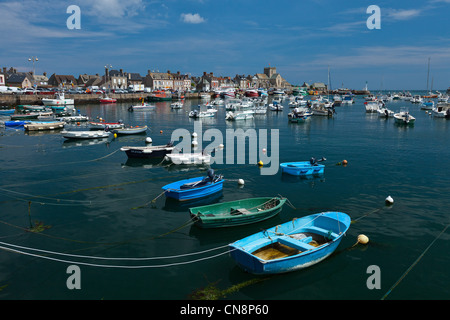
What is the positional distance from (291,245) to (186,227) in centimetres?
661

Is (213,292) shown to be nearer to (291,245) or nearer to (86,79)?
(291,245)

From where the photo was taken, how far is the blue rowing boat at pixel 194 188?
22.6 m

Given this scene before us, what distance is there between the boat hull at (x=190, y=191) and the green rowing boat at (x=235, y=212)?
11.8ft

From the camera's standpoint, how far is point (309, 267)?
1477 cm

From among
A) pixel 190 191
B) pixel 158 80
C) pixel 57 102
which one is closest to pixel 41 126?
pixel 57 102

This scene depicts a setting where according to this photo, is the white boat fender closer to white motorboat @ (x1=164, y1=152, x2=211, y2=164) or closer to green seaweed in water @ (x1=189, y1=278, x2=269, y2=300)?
green seaweed in water @ (x1=189, y1=278, x2=269, y2=300)

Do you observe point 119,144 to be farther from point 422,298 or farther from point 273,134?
point 422,298

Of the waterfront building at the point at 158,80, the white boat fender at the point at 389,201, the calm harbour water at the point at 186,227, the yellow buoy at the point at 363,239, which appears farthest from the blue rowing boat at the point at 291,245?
the waterfront building at the point at 158,80

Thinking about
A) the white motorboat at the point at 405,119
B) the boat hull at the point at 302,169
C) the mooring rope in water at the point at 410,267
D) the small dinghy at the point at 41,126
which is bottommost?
the mooring rope in water at the point at 410,267

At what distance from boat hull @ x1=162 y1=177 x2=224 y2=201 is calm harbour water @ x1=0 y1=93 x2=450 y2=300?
0.68m

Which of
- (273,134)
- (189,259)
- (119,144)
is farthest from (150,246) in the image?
(273,134)

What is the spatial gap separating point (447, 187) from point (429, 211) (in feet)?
Result: 22.7

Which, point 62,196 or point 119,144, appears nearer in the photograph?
point 62,196

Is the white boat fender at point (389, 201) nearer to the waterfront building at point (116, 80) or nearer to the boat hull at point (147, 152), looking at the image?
the boat hull at point (147, 152)
